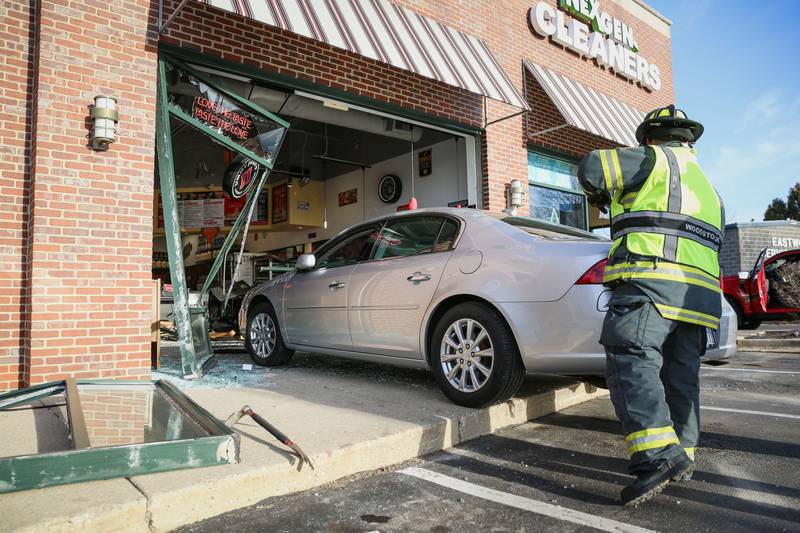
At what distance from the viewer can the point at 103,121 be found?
16.3 feet

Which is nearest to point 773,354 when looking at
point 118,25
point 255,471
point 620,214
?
point 620,214

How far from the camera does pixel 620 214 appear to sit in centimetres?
293

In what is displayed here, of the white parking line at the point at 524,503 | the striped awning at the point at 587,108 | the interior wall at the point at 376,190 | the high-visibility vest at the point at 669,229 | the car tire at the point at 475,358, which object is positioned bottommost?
the white parking line at the point at 524,503

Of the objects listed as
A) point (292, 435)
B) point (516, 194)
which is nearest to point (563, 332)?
point (292, 435)

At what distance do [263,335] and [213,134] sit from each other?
2.20 m

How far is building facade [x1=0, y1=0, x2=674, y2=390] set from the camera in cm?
481

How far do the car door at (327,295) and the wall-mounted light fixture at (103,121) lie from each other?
2.14m

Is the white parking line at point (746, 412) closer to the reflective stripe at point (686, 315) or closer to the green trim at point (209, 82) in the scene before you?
the reflective stripe at point (686, 315)

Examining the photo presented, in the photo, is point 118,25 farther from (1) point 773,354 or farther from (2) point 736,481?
(1) point 773,354

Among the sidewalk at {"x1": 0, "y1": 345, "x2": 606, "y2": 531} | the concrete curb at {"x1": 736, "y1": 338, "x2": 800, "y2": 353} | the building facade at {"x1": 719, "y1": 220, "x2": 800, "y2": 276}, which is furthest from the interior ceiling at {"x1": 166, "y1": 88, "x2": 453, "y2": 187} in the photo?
the building facade at {"x1": 719, "y1": 220, "x2": 800, "y2": 276}

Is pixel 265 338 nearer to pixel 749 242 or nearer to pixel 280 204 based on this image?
pixel 280 204

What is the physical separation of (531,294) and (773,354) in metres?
6.98

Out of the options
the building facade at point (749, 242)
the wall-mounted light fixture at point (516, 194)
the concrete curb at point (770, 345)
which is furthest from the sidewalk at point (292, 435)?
the building facade at point (749, 242)

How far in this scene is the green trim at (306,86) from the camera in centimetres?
601
